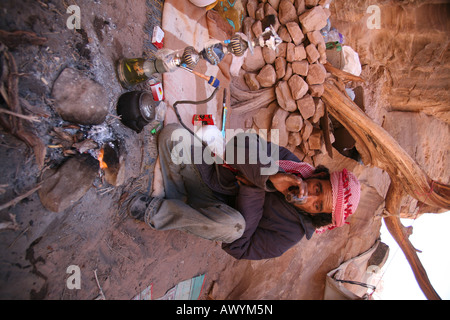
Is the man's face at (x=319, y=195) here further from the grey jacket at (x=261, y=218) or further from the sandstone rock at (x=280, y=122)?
the sandstone rock at (x=280, y=122)

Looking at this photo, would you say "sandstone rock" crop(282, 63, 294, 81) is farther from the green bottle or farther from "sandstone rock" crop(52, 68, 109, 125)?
"sandstone rock" crop(52, 68, 109, 125)

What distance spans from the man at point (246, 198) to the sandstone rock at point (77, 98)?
598 mm

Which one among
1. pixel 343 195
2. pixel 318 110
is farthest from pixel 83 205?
pixel 318 110

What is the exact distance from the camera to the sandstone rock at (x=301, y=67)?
9.27 feet

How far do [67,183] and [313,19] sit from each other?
9.38 ft

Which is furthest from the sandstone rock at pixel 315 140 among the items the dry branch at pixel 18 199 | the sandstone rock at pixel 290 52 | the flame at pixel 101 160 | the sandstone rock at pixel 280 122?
the dry branch at pixel 18 199

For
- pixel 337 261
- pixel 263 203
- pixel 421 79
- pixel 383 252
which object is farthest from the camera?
pixel 383 252

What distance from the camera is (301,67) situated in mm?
2834

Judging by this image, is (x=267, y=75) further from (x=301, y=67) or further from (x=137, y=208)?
(x=137, y=208)

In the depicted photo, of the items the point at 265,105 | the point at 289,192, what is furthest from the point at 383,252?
the point at 289,192

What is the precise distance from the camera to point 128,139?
1.69 metres

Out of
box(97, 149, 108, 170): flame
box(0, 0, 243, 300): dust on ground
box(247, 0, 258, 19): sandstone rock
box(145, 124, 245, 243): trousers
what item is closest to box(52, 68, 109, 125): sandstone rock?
box(0, 0, 243, 300): dust on ground
